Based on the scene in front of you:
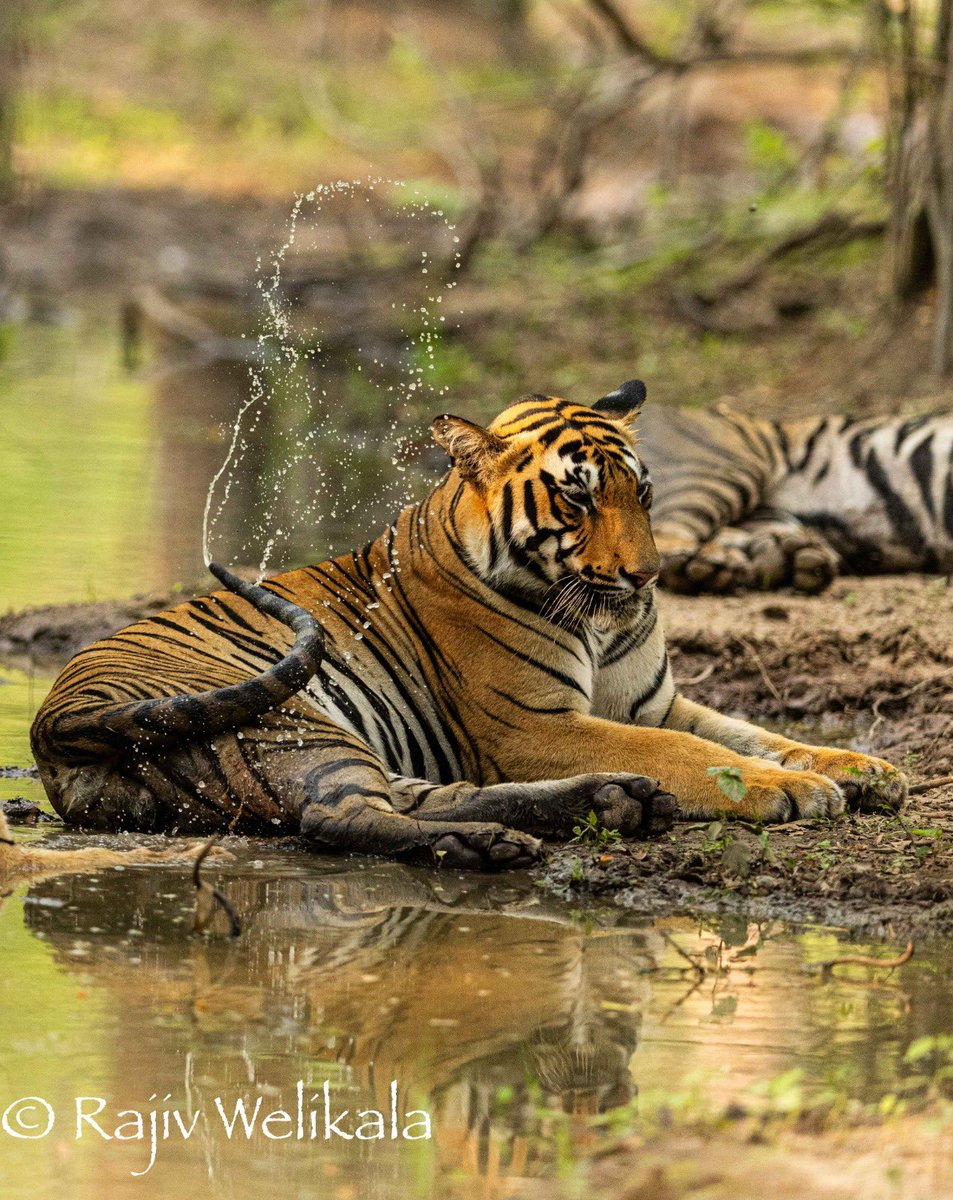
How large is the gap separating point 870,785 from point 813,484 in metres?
4.62

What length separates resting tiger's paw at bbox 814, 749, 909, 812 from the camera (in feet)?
16.0

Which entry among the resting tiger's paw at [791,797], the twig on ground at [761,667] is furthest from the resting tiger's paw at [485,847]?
the twig on ground at [761,667]

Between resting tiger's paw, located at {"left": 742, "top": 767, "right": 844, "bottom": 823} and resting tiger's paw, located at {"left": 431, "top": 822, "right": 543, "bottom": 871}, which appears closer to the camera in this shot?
resting tiger's paw, located at {"left": 431, "top": 822, "right": 543, "bottom": 871}

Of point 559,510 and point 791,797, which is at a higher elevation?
point 559,510

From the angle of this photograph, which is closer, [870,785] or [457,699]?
[870,785]

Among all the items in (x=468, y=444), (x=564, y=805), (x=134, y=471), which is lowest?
(x=564, y=805)

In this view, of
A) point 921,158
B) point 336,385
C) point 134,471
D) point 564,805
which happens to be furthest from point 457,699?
point 336,385

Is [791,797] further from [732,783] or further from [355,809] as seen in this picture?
[355,809]

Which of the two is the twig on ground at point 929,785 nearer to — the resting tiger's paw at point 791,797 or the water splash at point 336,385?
the resting tiger's paw at point 791,797

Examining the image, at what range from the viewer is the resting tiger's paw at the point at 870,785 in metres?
4.87

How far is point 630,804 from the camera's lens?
4652 mm

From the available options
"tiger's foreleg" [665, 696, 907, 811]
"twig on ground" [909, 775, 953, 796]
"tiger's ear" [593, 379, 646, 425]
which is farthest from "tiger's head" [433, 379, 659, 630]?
"twig on ground" [909, 775, 953, 796]

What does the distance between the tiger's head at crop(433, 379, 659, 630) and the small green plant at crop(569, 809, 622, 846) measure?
613 mm

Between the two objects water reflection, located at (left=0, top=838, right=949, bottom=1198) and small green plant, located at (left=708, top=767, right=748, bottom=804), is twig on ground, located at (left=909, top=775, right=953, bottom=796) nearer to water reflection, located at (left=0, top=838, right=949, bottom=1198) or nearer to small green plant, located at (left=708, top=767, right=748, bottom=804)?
small green plant, located at (left=708, top=767, right=748, bottom=804)
